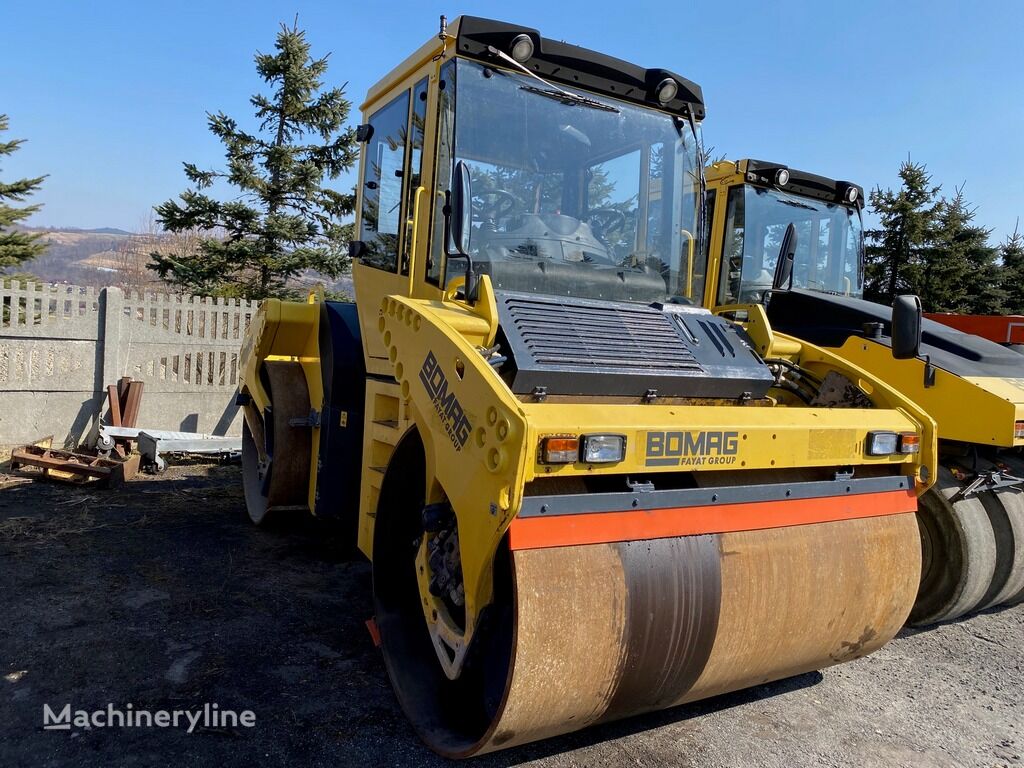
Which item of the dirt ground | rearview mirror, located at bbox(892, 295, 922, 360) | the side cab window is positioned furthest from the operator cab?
the side cab window

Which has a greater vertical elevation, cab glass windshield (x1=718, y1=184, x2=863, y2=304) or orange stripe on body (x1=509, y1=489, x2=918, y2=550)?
cab glass windshield (x1=718, y1=184, x2=863, y2=304)

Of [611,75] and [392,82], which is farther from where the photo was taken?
[392,82]

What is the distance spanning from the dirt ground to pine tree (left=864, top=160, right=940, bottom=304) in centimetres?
1392

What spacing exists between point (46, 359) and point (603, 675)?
7.66m

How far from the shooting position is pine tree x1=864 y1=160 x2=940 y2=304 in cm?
1700

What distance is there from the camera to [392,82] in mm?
4211

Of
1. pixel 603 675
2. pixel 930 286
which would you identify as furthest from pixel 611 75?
pixel 930 286

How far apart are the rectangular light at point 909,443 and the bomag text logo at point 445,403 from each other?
6.42 ft

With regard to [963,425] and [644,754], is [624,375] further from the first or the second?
[963,425]

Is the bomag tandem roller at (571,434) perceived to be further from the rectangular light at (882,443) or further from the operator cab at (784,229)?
the operator cab at (784,229)

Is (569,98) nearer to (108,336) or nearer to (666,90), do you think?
(666,90)

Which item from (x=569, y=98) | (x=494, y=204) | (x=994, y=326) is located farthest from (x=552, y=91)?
(x=994, y=326)

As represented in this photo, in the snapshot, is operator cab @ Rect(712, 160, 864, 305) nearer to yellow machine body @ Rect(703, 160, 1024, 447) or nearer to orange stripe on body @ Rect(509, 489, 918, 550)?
yellow machine body @ Rect(703, 160, 1024, 447)

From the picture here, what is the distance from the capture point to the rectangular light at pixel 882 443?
311cm
